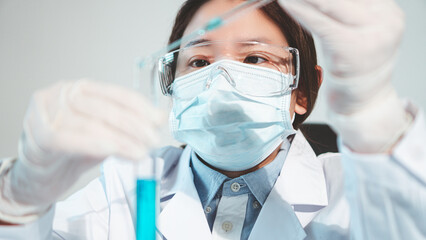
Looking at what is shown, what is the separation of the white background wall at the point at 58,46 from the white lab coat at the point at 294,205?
0.69m

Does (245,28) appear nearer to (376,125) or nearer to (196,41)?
(196,41)

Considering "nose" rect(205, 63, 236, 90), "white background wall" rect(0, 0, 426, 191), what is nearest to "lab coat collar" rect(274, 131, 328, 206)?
"nose" rect(205, 63, 236, 90)

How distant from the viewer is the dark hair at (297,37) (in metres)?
1.02

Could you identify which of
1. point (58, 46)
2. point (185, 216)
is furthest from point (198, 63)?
point (58, 46)

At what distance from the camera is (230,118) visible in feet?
2.76

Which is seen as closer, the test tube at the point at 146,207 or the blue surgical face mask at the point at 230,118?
the test tube at the point at 146,207

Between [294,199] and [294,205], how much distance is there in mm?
17

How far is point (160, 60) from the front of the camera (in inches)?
40.9

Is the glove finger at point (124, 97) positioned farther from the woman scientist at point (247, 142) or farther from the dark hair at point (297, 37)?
the dark hair at point (297, 37)

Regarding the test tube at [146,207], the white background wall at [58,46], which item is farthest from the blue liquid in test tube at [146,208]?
the white background wall at [58,46]

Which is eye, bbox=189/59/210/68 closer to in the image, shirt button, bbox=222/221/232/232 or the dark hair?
the dark hair

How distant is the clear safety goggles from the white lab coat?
0.84 ft

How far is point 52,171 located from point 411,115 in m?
0.64

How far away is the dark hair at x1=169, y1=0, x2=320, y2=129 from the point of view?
102cm
